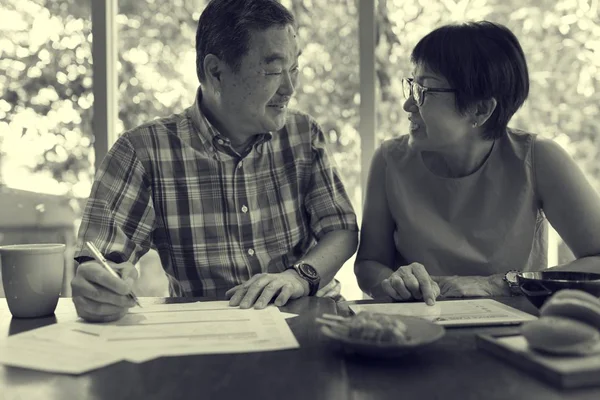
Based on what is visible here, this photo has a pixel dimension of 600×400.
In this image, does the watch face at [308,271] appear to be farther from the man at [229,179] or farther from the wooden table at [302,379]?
the wooden table at [302,379]

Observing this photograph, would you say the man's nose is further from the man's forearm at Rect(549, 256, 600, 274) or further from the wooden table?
the wooden table

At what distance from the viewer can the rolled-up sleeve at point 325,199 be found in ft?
5.86

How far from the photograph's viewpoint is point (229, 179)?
5.80 feet

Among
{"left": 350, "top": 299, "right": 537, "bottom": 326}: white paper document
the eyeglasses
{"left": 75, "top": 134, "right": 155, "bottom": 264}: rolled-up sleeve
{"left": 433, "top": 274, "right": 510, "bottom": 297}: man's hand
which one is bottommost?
{"left": 433, "top": 274, "right": 510, "bottom": 297}: man's hand

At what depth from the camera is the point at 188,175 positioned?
5.74 feet

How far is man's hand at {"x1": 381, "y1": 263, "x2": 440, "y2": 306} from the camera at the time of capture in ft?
4.17

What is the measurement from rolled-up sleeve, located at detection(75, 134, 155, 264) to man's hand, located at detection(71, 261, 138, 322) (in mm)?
353

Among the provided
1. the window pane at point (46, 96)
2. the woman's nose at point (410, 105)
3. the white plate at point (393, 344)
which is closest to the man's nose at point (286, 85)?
the woman's nose at point (410, 105)

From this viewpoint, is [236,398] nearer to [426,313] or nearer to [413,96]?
[426,313]

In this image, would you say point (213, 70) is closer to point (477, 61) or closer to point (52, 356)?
point (477, 61)

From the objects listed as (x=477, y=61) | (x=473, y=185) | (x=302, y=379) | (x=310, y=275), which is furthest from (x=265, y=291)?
(x=477, y=61)

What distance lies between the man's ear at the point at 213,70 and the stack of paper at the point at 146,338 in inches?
32.3

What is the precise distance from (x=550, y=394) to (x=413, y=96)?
1193mm

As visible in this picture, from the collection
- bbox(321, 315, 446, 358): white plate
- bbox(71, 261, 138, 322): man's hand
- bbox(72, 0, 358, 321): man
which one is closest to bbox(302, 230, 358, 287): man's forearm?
bbox(72, 0, 358, 321): man
